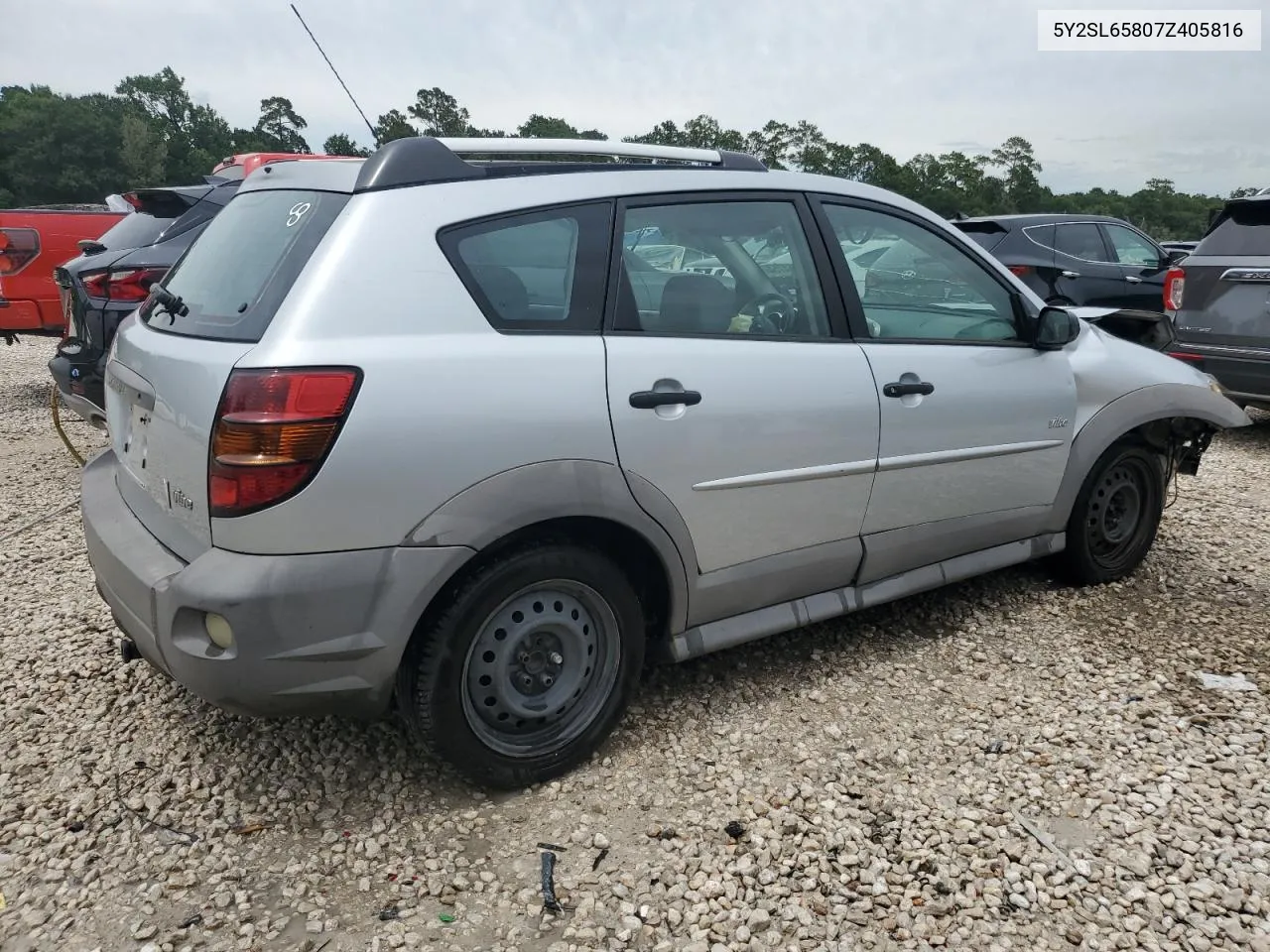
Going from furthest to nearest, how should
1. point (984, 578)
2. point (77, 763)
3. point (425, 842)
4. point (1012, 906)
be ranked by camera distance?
point (984, 578)
point (77, 763)
point (425, 842)
point (1012, 906)

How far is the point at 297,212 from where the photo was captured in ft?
8.32

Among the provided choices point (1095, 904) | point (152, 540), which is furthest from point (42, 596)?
point (1095, 904)

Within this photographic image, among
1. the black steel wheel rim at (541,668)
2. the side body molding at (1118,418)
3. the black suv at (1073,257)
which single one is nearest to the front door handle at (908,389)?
the side body molding at (1118,418)

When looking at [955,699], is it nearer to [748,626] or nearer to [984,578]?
[748,626]

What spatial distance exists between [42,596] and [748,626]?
309 centimetres

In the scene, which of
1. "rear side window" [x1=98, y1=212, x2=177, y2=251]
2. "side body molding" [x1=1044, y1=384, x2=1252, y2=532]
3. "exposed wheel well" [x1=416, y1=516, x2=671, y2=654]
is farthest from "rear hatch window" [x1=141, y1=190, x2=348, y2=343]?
"rear side window" [x1=98, y1=212, x2=177, y2=251]

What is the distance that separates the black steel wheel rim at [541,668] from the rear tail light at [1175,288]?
625 centimetres

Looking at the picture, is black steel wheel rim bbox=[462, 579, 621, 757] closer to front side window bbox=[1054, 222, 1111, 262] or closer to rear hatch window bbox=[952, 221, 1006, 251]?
rear hatch window bbox=[952, 221, 1006, 251]

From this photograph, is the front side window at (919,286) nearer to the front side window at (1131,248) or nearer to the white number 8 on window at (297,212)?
the white number 8 on window at (297,212)

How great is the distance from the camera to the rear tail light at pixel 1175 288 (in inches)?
274

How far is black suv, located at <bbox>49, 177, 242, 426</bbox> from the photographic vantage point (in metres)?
5.14

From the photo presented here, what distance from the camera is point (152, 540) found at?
251cm

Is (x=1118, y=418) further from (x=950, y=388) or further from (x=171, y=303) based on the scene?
(x=171, y=303)

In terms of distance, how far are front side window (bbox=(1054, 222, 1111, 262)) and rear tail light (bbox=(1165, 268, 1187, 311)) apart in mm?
2201
